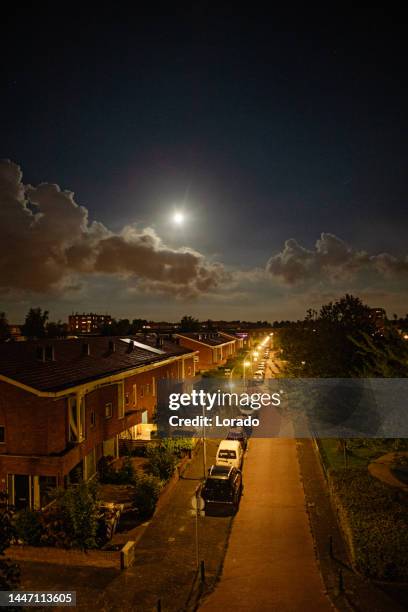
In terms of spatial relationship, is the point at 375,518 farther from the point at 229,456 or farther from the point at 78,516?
the point at 229,456

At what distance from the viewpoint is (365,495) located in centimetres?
1562

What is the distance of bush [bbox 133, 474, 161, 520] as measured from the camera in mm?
17734

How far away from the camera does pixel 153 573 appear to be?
13.8 meters

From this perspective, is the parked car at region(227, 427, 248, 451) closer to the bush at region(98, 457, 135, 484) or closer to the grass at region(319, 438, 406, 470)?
the grass at region(319, 438, 406, 470)

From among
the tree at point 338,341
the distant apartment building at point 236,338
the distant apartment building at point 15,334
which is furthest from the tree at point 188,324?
the tree at point 338,341

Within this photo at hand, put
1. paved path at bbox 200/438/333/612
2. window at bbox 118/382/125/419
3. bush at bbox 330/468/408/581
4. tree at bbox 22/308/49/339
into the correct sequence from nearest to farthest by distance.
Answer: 1. paved path at bbox 200/438/333/612
2. bush at bbox 330/468/408/581
3. window at bbox 118/382/125/419
4. tree at bbox 22/308/49/339

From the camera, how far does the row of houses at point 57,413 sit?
17500 millimetres

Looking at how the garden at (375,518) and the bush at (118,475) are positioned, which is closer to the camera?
the garden at (375,518)

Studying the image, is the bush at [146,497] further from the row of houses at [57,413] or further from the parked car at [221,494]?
the row of houses at [57,413]

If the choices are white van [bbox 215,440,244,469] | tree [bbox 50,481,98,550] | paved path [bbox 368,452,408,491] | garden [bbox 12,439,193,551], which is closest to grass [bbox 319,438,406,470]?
paved path [bbox 368,452,408,491]

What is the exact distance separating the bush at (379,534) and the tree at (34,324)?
11533cm

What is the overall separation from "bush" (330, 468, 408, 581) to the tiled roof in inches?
479

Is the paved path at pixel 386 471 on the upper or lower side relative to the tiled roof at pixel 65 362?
lower

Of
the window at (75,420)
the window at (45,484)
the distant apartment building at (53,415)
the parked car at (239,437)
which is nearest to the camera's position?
the distant apartment building at (53,415)
